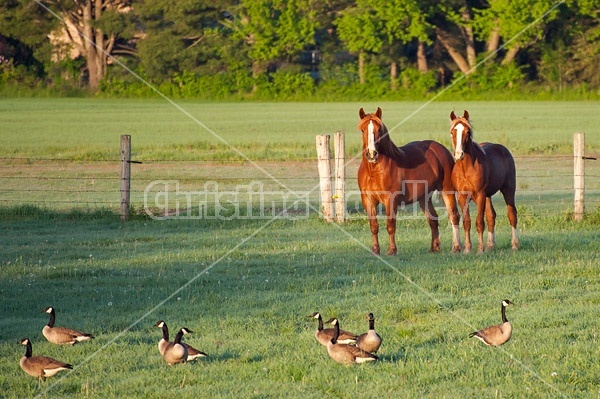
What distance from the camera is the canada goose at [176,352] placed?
9.80m

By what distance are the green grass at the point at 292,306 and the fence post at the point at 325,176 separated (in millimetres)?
749

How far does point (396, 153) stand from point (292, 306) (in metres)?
4.86

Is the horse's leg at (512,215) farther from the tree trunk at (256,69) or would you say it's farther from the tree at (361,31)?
the tree trunk at (256,69)

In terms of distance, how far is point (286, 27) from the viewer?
71.3m

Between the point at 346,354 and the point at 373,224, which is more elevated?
the point at 373,224

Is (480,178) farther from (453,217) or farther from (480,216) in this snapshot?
(453,217)

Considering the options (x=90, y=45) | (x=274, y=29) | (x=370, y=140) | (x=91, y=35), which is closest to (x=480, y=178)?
(x=370, y=140)

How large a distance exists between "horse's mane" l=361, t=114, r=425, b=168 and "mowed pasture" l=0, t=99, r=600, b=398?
1.35m

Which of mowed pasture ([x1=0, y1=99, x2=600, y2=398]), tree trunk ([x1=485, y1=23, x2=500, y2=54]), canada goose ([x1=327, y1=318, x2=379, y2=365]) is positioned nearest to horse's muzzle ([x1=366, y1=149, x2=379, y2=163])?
mowed pasture ([x1=0, y1=99, x2=600, y2=398])

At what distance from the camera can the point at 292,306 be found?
41.4ft

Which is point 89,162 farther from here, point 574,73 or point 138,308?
point 574,73

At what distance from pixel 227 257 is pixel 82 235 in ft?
12.1

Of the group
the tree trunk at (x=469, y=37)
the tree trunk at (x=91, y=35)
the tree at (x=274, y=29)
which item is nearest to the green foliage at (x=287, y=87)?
the tree at (x=274, y=29)

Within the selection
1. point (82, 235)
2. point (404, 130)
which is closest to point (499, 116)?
point (404, 130)
